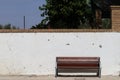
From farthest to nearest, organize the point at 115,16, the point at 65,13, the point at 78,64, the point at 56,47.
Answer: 1. the point at 65,13
2. the point at 115,16
3. the point at 56,47
4. the point at 78,64

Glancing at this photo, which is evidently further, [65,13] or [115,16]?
[65,13]

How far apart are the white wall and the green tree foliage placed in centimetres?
1968

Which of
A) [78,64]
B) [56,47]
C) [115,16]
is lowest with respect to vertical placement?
[78,64]

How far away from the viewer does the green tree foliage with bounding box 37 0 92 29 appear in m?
41.6

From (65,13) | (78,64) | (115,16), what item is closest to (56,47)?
(78,64)

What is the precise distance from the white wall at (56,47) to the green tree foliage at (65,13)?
19676mm

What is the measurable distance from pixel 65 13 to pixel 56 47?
20366mm

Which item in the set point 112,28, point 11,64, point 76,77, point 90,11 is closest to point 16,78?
point 11,64

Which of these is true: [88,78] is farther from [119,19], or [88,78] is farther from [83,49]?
[119,19]

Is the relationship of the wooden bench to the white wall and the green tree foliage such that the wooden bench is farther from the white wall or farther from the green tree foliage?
the green tree foliage

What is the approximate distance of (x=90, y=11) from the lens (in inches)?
1676

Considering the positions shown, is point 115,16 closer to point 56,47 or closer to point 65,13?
point 56,47

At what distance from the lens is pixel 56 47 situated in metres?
21.3

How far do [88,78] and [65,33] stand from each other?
2.43m
